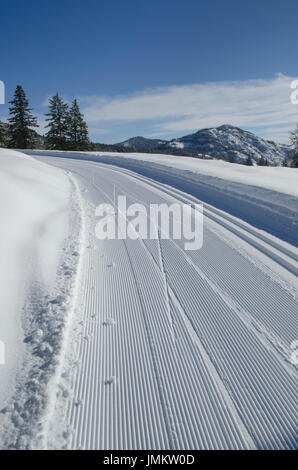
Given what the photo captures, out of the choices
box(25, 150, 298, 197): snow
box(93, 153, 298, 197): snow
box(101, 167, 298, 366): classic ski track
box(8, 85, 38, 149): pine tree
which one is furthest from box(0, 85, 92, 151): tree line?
box(101, 167, 298, 366): classic ski track

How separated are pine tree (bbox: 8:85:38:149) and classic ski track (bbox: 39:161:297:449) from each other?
35.0 m

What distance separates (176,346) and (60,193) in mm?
6677

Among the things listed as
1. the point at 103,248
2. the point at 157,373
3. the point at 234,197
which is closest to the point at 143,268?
the point at 103,248

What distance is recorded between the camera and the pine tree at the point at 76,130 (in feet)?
111

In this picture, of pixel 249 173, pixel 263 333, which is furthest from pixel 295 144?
pixel 263 333

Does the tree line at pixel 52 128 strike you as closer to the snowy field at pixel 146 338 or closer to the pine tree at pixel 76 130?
the pine tree at pixel 76 130

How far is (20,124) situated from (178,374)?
37.1 m

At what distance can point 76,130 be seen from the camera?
34250mm

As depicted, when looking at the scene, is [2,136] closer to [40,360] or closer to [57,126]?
[57,126]

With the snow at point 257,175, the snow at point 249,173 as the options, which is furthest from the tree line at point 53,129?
the snow at point 257,175

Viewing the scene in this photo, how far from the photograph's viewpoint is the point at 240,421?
185 cm

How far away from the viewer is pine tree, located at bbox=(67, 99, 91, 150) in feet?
111

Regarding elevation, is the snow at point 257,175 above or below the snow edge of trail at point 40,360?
above
